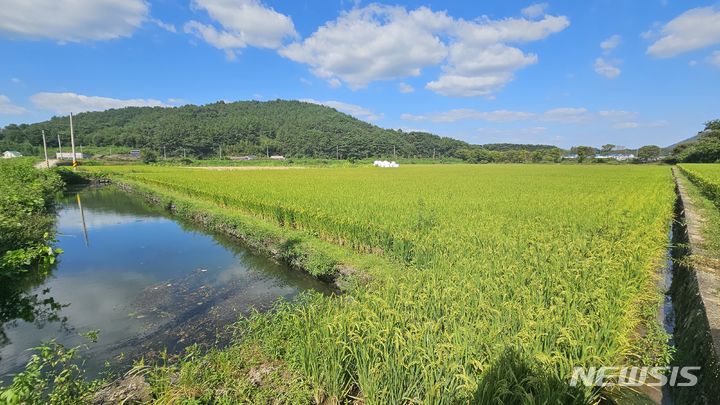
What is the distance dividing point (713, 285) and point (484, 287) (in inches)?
168

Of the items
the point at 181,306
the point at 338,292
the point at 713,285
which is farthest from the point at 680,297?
the point at 181,306

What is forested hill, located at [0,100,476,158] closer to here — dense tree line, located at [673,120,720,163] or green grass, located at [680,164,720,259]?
dense tree line, located at [673,120,720,163]

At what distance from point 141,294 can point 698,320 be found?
1108 centimetres

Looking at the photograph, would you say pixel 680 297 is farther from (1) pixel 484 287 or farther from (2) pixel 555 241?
(1) pixel 484 287

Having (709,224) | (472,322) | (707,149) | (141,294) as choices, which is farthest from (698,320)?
(707,149)

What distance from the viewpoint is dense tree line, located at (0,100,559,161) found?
9500cm

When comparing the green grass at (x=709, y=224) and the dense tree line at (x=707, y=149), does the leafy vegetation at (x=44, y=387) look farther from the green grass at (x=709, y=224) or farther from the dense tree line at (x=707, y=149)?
the dense tree line at (x=707, y=149)

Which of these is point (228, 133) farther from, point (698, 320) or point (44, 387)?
point (698, 320)

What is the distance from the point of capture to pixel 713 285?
5836mm

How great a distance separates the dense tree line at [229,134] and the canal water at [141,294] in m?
91.6

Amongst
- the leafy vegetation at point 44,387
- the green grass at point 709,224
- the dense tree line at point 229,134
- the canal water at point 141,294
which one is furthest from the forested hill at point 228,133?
the leafy vegetation at point 44,387

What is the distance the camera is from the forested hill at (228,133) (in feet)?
313

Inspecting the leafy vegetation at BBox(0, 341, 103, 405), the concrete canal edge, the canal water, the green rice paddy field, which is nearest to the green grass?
the concrete canal edge

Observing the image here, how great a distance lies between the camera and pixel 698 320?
4965 millimetres
